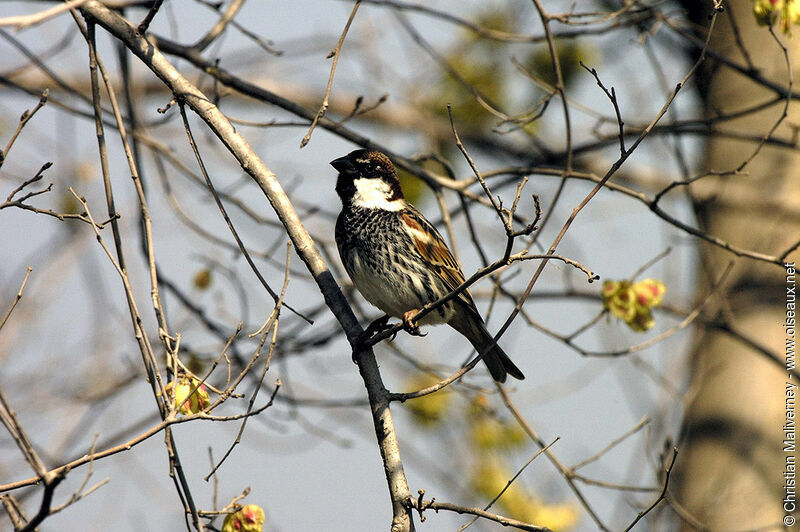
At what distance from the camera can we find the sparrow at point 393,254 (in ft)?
14.0

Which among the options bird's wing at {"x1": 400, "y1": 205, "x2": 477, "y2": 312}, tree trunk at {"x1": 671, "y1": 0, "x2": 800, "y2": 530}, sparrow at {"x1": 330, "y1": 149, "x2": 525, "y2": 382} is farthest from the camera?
tree trunk at {"x1": 671, "y1": 0, "x2": 800, "y2": 530}

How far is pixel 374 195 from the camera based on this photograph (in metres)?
4.57

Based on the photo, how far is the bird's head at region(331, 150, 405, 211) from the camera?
4.55 m

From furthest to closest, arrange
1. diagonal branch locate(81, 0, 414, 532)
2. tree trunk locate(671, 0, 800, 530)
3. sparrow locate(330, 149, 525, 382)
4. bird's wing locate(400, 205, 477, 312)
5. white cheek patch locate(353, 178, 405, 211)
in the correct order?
tree trunk locate(671, 0, 800, 530) → white cheek patch locate(353, 178, 405, 211) → bird's wing locate(400, 205, 477, 312) → sparrow locate(330, 149, 525, 382) → diagonal branch locate(81, 0, 414, 532)

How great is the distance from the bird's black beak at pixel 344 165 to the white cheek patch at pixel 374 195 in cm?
7

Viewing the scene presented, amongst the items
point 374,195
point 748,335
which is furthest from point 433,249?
point 748,335

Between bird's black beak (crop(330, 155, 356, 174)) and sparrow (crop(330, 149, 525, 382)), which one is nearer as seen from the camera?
sparrow (crop(330, 149, 525, 382))

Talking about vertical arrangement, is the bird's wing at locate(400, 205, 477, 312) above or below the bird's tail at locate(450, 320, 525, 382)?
above

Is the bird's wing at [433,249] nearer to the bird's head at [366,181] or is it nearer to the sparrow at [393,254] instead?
the sparrow at [393,254]

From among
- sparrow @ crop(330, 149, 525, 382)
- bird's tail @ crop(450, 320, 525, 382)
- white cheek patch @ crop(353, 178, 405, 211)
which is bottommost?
bird's tail @ crop(450, 320, 525, 382)

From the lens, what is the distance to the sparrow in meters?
4.26

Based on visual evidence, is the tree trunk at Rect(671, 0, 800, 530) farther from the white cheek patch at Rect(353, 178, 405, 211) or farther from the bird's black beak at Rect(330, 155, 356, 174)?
the bird's black beak at Rect(330, 155, 356, 174)

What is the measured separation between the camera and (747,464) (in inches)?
234

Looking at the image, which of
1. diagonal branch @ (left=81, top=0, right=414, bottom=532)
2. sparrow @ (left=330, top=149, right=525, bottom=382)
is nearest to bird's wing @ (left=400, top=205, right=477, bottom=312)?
sparrow @ (left=330, top=149, right=525, bottom=382)
